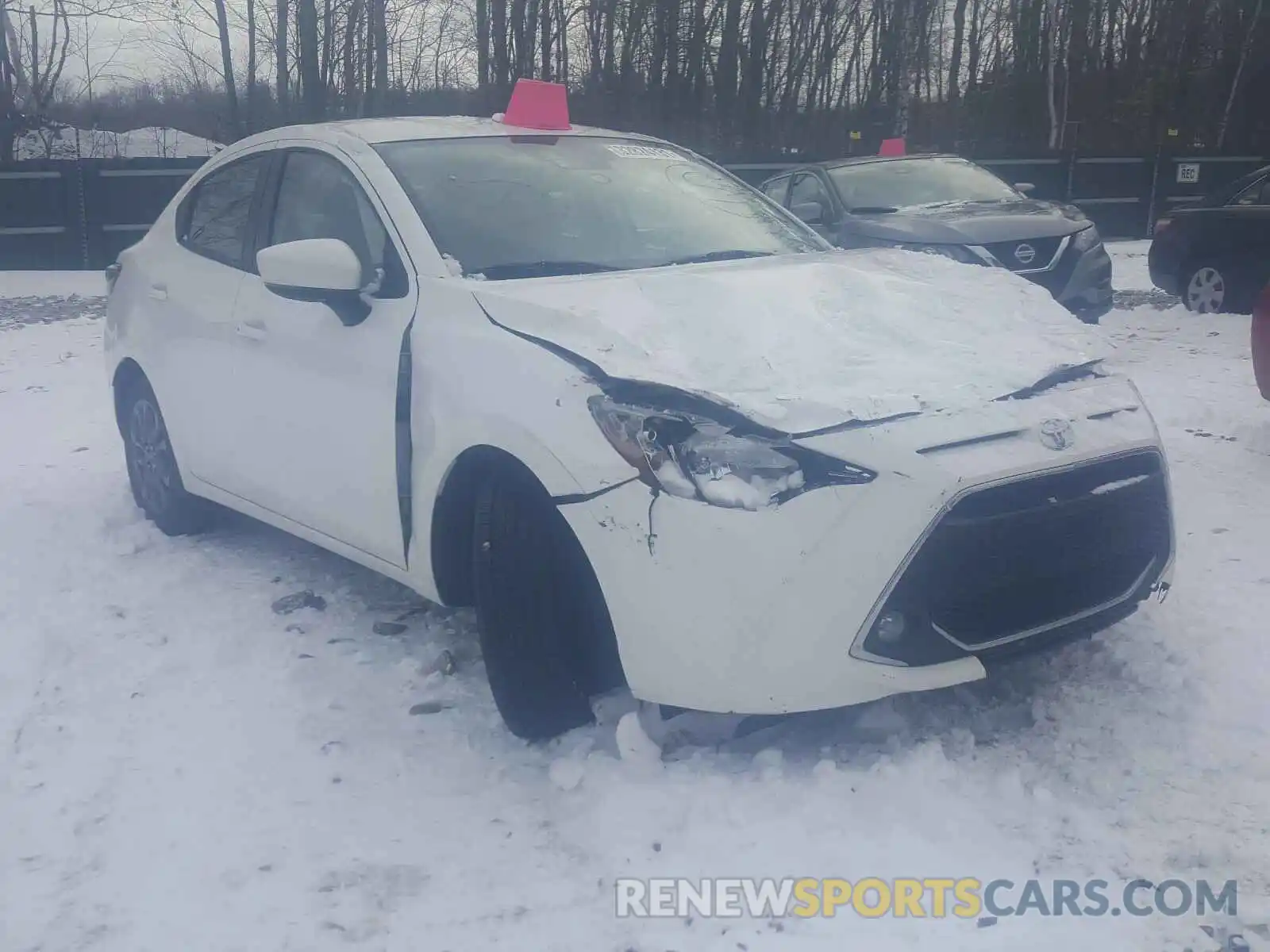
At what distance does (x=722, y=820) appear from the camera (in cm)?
279

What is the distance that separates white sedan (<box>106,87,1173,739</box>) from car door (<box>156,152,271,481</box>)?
133 mm

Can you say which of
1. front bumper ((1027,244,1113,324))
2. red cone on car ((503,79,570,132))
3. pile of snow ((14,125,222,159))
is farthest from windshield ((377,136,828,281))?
pile of snow ((14,125,222,159))

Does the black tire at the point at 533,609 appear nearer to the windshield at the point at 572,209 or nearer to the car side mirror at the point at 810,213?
the windshield at the point at 572,209

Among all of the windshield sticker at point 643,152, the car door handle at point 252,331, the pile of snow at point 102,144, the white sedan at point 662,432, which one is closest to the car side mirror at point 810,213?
the windshield sticker at point 643,152

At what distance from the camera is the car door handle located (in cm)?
411

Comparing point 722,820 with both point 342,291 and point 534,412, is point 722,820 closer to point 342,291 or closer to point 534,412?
point 534,412

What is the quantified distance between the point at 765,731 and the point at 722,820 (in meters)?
0.41

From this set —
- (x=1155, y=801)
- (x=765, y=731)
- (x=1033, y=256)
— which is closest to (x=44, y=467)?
(x=765, y=731)

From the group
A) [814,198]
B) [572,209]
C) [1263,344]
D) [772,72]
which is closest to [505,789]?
[572,209]

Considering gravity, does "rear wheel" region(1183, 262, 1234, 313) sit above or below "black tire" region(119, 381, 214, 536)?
above

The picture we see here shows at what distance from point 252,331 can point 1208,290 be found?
9.06 metres

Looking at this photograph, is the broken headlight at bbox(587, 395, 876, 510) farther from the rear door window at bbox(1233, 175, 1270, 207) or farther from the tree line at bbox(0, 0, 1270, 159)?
the tree line at bbox(0, 0, 1270, 159)

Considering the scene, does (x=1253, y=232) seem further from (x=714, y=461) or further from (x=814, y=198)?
(x=714, y=461)

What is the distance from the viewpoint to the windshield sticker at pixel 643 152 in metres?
4.41
